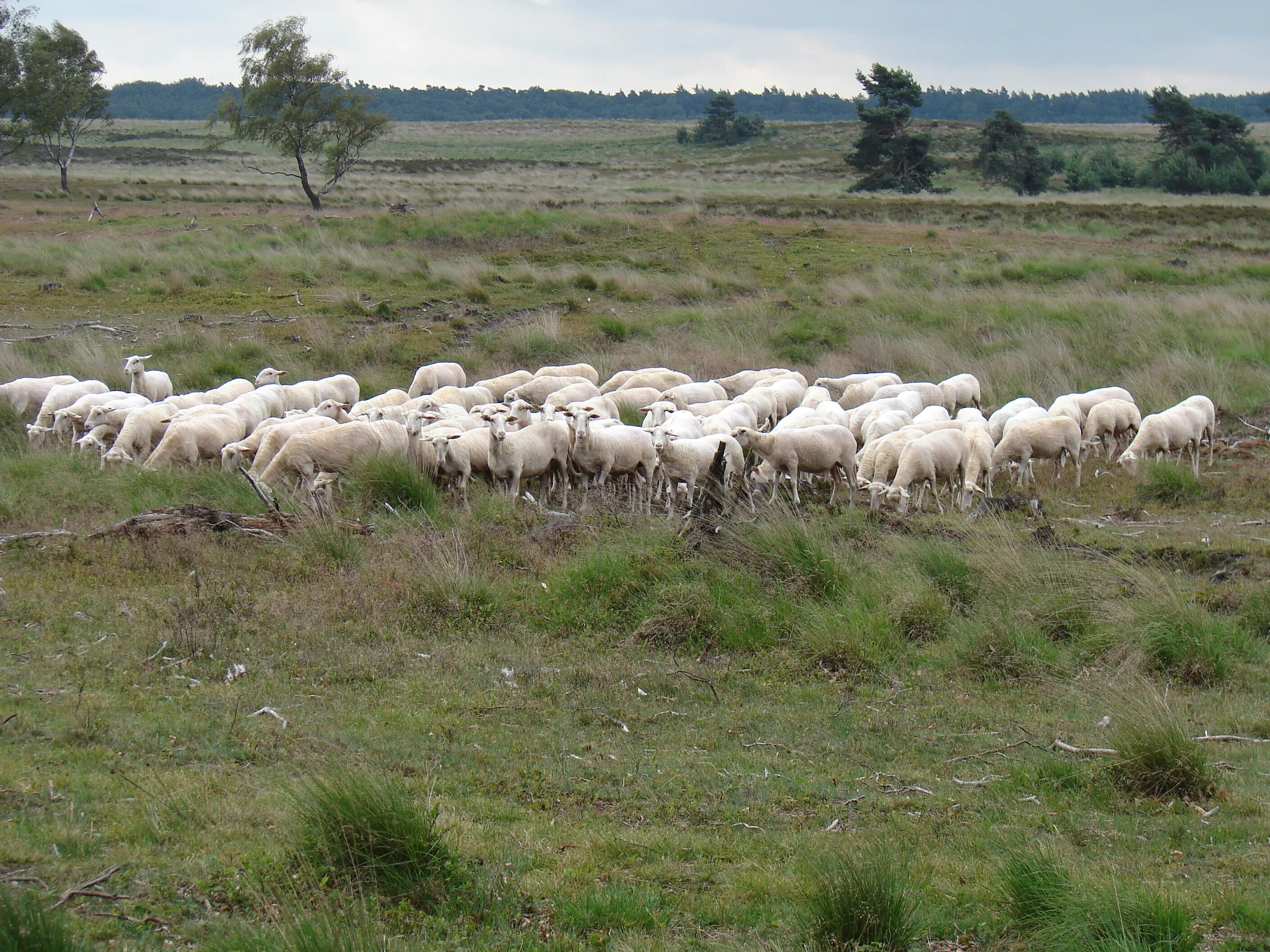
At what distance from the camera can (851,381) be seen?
1947cm

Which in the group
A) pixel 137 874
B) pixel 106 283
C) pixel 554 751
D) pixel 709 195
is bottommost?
pixel 554 751

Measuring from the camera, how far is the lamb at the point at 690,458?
14.0m

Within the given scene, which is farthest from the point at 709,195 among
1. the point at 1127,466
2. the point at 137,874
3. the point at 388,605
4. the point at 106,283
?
the point at 137,874

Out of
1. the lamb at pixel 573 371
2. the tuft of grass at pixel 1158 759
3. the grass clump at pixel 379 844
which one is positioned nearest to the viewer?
the grass clump at pixel 379 844

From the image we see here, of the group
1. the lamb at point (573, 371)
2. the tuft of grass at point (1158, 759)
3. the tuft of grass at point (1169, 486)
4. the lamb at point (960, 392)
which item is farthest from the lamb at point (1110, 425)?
the tuft of grass at point (1158, 759)

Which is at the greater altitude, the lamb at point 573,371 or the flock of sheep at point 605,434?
the lamb at point 573,371

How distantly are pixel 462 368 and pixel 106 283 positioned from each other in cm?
1066

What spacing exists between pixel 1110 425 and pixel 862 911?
13.6 meters

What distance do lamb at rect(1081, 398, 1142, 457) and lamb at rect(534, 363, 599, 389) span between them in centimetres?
786

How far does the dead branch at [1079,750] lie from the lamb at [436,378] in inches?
512

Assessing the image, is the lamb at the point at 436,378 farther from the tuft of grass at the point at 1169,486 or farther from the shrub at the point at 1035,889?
the shrub at the point at 1035,889

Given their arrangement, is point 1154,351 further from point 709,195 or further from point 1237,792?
point 709,195

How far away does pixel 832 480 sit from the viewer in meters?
15.1

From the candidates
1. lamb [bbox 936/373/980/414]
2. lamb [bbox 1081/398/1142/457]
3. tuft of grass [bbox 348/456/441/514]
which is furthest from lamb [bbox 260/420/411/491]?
lamb [bbox 1081/398/1142/457]
